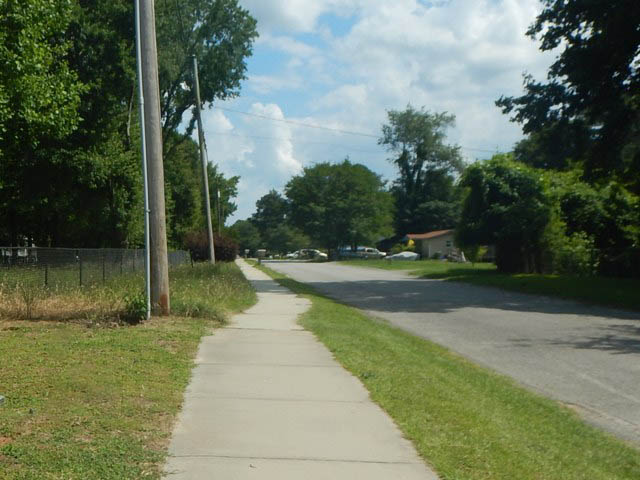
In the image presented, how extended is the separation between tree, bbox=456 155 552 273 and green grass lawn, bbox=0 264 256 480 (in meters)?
26.1

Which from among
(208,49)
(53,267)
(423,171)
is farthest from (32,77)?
(423,171)

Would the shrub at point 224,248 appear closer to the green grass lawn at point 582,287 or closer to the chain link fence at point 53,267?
the green grass lawn at point 582,287

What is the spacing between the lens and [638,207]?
28.2 metres

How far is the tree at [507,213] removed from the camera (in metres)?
35.6

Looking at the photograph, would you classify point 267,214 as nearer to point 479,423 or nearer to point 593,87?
point 593,87

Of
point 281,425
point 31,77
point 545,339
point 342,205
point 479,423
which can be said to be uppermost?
point 342,205

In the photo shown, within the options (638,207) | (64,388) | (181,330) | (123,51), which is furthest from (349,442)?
(123,51)

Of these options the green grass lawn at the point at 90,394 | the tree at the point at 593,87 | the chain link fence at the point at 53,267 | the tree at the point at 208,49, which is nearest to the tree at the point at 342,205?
the tree at the point at 208,49

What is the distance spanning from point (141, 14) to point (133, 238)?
29.9 meters

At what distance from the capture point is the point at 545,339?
13.9 meters

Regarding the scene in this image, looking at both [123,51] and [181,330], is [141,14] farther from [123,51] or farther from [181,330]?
[123,51]

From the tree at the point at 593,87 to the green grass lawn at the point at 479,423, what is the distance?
16.0m

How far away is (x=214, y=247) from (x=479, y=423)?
137 feet

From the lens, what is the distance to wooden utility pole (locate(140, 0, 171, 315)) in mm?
13078
